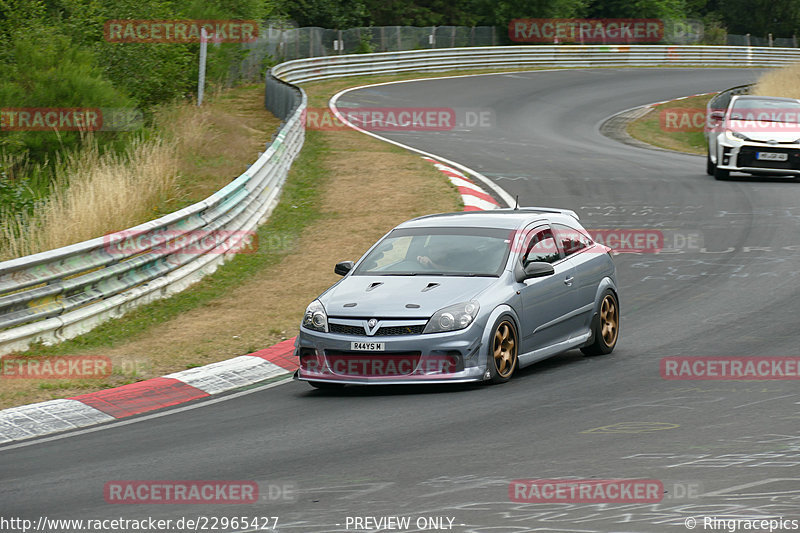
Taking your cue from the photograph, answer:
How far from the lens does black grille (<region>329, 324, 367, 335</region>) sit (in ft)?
30.7

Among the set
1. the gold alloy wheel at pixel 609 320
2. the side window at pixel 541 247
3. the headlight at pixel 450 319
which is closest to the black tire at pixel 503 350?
the headlight at pixel 450 319

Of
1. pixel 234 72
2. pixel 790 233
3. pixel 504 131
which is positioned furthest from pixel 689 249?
pixel 234 72

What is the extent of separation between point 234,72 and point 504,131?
44.0ft

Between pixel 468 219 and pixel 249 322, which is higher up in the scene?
pixel 468 219

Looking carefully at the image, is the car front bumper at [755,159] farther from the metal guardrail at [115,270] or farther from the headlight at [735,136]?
the metal guardrail at [115,270]

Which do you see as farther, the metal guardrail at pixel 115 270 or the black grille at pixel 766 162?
the black grille at pixel 766 162

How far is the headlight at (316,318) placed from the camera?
31.4ft

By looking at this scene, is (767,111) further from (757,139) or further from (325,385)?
(325,385)

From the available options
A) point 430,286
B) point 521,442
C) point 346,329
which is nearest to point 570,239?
point 430,286

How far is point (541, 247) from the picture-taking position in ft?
35.2

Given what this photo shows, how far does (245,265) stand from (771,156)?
11.7 meters

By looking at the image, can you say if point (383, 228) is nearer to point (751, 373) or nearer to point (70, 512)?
point (751, 373)

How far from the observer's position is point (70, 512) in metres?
6.31

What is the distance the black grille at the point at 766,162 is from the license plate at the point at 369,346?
15.4m
